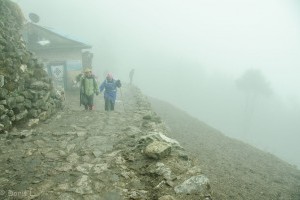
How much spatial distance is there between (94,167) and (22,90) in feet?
17.0

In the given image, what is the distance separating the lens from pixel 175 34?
7052 inches

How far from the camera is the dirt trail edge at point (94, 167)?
228 inches

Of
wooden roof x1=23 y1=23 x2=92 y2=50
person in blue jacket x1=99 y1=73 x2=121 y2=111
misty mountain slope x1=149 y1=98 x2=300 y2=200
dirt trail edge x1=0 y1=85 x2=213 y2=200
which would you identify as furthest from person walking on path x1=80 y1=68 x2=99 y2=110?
wooden roof x1=23 y1=23 x2=92 y2=50

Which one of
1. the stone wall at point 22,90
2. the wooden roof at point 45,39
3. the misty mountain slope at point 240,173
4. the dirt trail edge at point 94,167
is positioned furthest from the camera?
the wooden roof at point 45,39

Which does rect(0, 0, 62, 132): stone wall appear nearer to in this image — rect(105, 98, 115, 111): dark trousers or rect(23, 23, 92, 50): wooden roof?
rect(105, 98, 115, 111): dark trousers

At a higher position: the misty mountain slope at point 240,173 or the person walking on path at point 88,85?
the person walking on path at point 88,85

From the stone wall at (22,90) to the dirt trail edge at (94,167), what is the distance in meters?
0.64

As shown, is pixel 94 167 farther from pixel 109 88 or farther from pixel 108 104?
pixel 108 104

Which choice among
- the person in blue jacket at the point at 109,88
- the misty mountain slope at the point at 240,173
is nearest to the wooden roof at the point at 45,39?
the misty mountain slope at the point at 240,173

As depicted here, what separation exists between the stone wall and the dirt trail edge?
642 millimetres

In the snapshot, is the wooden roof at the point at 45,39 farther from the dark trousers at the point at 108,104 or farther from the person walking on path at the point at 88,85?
the person walking on path at the point at 88,85

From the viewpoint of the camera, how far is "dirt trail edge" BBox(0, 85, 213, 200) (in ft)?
19.0

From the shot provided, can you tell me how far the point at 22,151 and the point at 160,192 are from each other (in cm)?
395

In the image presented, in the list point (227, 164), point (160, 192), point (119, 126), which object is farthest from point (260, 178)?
point (160, 192)
